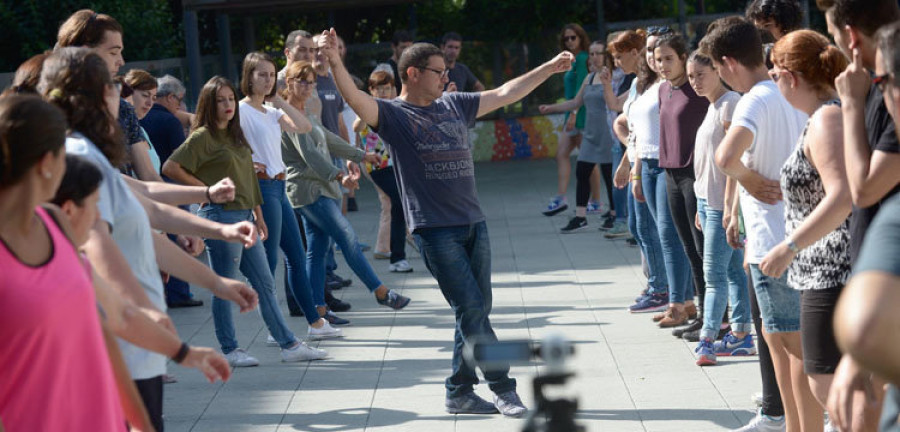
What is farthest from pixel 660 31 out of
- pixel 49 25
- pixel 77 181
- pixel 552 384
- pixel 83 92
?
pixel 49 25

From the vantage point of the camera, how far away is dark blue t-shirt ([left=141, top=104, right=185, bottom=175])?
862 centimetres

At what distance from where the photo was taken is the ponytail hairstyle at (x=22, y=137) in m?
2.92

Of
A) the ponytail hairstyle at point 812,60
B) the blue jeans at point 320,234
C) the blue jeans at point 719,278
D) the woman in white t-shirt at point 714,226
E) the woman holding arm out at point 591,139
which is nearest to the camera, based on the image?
the ponytail hairstyle at point 812,60

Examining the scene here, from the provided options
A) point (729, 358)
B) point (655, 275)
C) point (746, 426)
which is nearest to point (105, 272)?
point (746, 426)

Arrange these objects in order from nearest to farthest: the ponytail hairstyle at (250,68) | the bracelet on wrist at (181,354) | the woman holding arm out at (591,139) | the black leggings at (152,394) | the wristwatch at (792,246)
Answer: the bracelet on wrist at (181,354) → the black leggings at (152,394) → the wristwatch at (792,246) → the ponytail hairstyle at (250,68) → the woman holding arm out at (591,139)

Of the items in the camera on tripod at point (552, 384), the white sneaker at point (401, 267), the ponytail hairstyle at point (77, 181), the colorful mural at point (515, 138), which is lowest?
the colorful mural at point (515, 138)

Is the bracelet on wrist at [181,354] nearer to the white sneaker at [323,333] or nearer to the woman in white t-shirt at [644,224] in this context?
the white sneaker at [323,333]

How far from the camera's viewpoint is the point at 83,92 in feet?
12.4

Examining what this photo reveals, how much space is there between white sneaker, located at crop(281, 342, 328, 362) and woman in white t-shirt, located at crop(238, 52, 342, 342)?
559 millimetres

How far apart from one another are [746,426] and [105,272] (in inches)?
126

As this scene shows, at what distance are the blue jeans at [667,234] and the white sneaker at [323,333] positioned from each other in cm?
225

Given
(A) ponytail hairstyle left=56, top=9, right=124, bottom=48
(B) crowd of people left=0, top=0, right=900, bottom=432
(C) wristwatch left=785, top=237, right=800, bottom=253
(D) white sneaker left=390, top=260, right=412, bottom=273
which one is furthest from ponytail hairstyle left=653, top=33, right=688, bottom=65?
(D) white sneaker left=390, top=260, right=412, bottom=273

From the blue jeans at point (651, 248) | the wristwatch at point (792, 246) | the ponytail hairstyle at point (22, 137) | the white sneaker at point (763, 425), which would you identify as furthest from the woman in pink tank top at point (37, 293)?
the blue jeans at point (651, 248)

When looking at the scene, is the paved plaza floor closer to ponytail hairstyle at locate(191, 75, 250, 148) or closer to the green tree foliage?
ponytail hairstyle at locate(191, 75, 250, 148)
